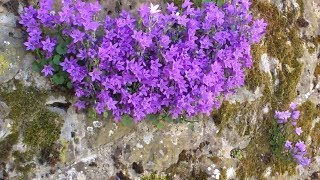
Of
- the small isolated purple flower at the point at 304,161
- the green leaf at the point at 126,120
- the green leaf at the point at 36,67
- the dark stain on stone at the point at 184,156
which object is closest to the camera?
the green leaf at the point at 36,67

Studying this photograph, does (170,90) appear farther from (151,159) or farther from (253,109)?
(253,109)

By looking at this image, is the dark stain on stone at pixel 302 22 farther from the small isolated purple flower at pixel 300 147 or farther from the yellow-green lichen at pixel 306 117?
the small isolated purple flower at pixel 300 147

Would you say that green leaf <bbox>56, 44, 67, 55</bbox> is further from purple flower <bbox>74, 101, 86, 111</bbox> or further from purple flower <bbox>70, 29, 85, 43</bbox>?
purple flower <bbox>74, 101, 86, 111</bbox>

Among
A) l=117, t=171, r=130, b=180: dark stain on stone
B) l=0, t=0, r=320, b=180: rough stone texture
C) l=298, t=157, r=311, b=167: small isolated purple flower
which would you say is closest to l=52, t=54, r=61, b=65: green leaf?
l=0, t=0, r=320, b=180: rough stone texture

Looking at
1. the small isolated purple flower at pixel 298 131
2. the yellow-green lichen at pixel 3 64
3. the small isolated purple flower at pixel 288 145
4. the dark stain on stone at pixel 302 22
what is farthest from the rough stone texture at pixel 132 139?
the dark stain on stone at pixel 302 22

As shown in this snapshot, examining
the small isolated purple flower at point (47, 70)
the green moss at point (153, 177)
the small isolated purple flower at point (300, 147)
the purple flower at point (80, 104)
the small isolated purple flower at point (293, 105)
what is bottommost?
the small isolated purple flower at point (300, 147)

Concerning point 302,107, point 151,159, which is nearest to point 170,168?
point 151,159
